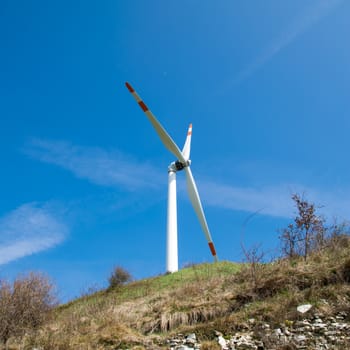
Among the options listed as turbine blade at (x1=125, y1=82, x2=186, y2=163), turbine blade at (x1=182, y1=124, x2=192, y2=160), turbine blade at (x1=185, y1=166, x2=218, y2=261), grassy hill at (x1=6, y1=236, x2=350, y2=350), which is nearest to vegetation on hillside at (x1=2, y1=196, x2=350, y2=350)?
grassy hill at (x1=6, y1=236, x2=350, y2=350)

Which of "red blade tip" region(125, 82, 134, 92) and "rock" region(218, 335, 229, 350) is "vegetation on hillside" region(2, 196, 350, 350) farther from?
"red blade tip" region(125, 82, 134, 92)

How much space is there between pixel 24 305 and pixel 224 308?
7405 millimetres

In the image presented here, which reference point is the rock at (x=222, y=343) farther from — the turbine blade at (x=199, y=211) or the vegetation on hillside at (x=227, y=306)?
the turbine blade at (x=199, y=211)

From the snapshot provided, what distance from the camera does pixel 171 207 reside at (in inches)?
922

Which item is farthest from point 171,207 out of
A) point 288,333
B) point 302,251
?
point 288,333

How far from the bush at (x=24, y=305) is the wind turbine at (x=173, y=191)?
367 inches

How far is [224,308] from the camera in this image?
8.68m

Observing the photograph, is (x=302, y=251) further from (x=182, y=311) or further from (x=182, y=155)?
(x=182, y=155)

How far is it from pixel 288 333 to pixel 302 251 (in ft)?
18.3

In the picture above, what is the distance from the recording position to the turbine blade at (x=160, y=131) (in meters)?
23.4

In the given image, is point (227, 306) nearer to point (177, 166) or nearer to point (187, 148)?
point (177, 166)

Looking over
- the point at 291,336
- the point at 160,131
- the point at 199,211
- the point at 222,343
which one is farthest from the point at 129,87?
the point at 291,336

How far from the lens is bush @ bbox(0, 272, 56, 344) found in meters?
10.4

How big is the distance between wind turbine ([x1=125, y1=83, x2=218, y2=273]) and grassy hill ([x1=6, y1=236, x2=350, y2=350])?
436 inches
